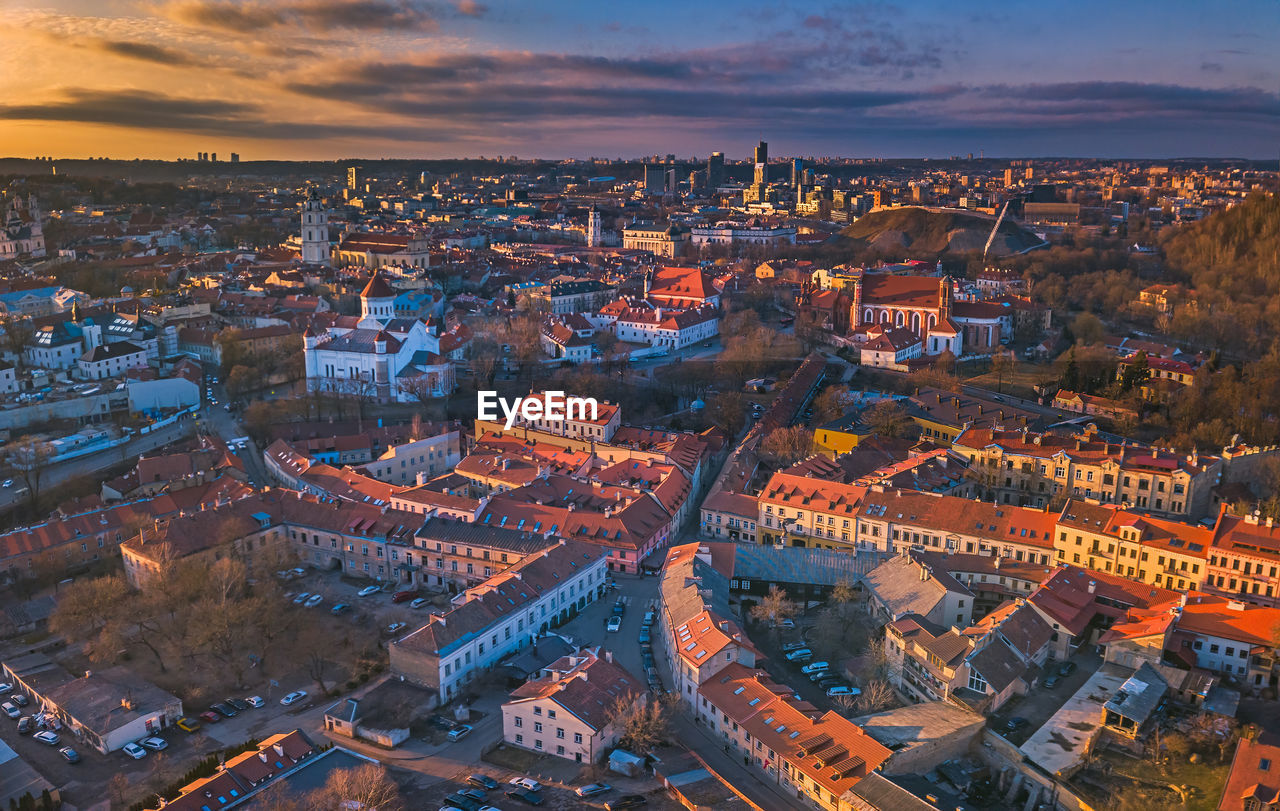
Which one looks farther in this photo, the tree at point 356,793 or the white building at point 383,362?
the white building at point 383,362

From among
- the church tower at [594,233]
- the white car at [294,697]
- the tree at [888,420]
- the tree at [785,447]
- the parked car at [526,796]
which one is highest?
the church tower at [594,233]

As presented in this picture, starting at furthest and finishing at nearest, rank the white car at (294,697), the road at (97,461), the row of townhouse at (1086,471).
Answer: the road at (97,461) < the row of townhouse at (1086,471) < the white car at (294,697)

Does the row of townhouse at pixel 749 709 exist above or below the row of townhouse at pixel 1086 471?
below

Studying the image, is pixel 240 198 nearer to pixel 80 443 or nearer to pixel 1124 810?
pixel 80 443

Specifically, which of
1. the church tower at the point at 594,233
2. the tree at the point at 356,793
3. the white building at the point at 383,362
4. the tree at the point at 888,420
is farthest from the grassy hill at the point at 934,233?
the tree at the point at 356,793

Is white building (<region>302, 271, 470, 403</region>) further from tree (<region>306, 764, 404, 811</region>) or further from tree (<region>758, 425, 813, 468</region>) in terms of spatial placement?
tree (<region>306, 764, 404, 811</region>)

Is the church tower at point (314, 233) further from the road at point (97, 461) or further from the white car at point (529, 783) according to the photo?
the white car at point (529, 783)

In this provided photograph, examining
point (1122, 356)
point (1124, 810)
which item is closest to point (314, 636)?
point (1124, 810)
